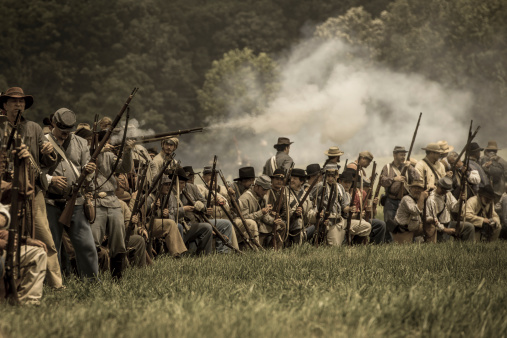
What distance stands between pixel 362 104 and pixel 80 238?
3318cm

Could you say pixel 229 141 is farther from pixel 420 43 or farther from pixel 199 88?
pixel 420 43

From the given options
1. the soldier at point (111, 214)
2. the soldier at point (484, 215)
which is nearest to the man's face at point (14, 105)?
the soldier at point (111, 214)

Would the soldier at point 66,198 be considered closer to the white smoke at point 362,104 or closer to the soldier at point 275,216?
the soldier at point 275,216

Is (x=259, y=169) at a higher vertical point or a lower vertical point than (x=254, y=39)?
lower

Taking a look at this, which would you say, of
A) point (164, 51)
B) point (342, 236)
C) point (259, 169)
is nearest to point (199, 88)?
point (164, 51)

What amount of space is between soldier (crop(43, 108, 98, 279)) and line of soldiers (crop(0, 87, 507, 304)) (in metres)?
0.01

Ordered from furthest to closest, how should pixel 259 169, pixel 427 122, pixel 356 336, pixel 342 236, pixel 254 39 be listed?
pixel 254 39, pixel 259 169, pixel 427 122, pixel 342 236, pixel 356 336

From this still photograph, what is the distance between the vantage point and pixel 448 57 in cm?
4716

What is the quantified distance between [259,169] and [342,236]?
123 ft

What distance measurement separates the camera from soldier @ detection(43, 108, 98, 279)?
29.1ft

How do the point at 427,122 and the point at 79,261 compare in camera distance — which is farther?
the point at 427,122

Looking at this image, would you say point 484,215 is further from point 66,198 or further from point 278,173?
point 66,198

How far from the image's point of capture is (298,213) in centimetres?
1395

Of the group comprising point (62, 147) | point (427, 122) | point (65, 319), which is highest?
point (427, 122)
